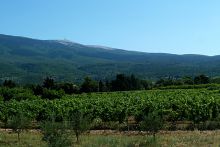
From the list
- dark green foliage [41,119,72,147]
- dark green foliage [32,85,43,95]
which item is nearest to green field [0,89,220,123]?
dark green foliage [41,119,72,147]

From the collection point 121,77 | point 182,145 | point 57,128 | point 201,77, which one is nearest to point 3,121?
point 57,128

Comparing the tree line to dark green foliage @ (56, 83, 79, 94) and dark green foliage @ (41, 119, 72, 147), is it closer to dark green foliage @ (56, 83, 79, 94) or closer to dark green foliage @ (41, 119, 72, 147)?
dark green foliage @ (56, 83, 79, 94)

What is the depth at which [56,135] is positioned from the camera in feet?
73.6

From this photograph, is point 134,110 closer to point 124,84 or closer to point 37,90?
point 37,90

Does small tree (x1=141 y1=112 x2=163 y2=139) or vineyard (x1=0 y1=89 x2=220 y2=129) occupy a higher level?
small tree (x1=141 y1=112 x2=163 y2=139)

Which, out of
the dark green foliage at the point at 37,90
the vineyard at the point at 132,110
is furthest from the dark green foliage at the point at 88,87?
the vineyard at the point at 132,110

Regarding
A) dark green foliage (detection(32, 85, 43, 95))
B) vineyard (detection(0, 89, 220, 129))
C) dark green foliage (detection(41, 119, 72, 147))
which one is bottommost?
dark green foliage (detection(32, 85, 43, 95))

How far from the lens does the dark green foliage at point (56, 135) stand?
20688 mm

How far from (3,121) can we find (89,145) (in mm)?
21893

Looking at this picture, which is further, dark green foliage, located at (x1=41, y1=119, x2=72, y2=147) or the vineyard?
the vineyard

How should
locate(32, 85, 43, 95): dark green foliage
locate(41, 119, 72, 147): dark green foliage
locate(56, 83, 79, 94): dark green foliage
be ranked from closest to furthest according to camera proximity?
1. locate(41, 119, 72, 147): dark green foliage
2. locate(32, 85, 43, 95): dark green foliage
3. locate(56, 83, 79, 94): dark green foliage

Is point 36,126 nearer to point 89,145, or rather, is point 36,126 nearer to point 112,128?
point 112,128

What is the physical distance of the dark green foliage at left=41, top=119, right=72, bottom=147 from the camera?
2069 centimetres

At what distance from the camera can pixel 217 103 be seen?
39.1m
